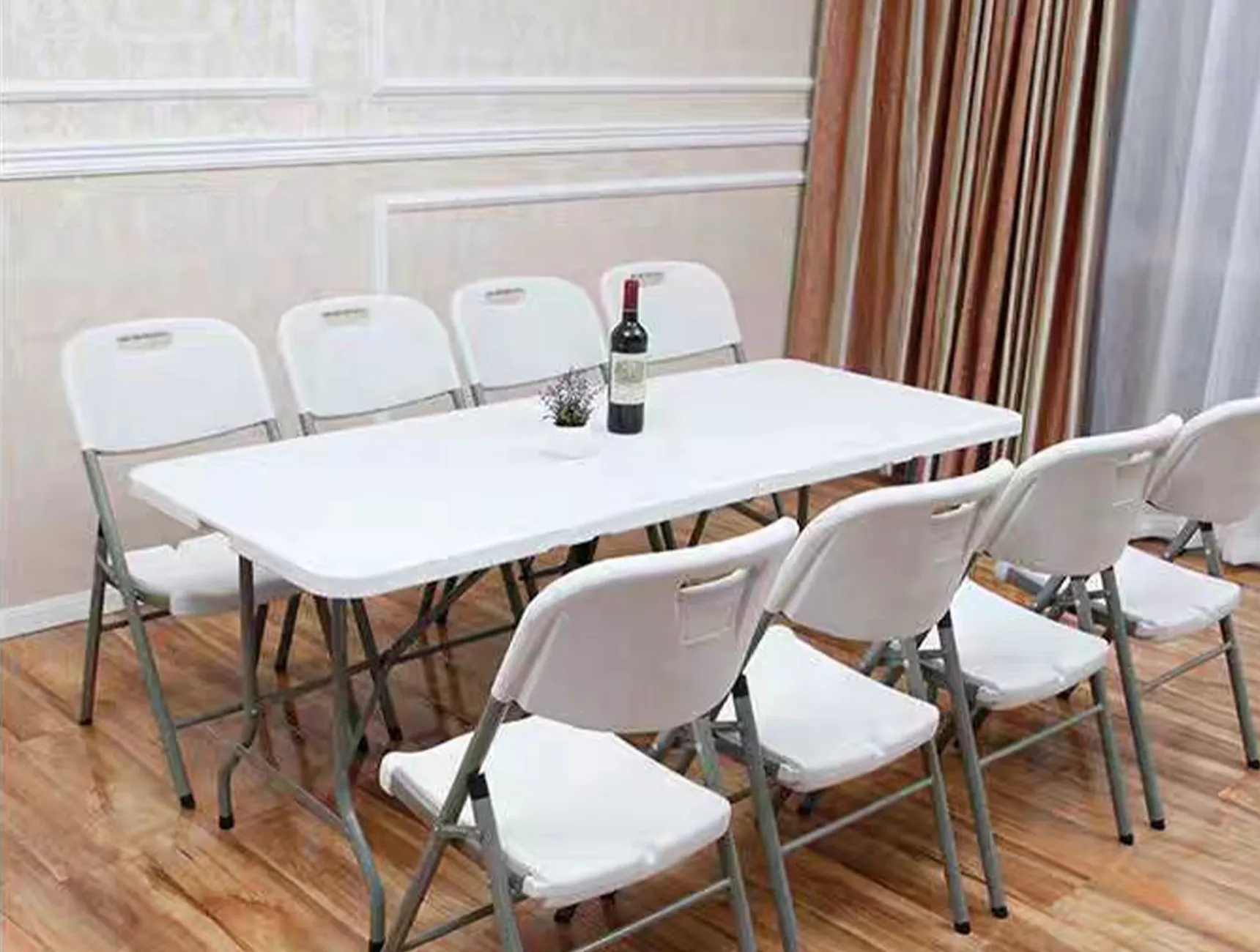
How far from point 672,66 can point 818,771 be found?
2944 mm

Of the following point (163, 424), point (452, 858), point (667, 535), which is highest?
point (163, 424)

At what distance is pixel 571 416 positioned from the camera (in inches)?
118

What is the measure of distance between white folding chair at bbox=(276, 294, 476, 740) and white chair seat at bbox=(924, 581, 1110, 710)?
1058mm

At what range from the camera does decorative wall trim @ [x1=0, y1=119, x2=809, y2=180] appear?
359 cm

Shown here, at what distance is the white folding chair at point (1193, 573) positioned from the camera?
3.05 m

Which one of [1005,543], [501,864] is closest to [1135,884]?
[1005,543]

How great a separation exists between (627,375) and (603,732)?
3.22 ft

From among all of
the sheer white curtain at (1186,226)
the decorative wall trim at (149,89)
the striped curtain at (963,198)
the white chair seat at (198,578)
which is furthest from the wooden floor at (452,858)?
the striped curtain at (963,198)

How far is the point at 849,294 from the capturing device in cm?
537

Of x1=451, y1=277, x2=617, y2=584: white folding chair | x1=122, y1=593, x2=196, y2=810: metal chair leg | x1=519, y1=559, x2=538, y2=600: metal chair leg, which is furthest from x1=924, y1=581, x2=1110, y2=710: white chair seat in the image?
x1=122, y1=593, x2=196, y2=810: metal chair leg

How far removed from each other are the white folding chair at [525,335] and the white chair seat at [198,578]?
Answer: 2.36ft

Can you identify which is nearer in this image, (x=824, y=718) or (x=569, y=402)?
(x=824, y=718)

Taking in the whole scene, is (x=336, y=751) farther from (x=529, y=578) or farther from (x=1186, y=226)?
(x=1186, y=226)

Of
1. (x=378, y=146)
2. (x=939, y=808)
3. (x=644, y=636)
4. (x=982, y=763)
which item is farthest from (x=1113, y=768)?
(x=378, y=146)
